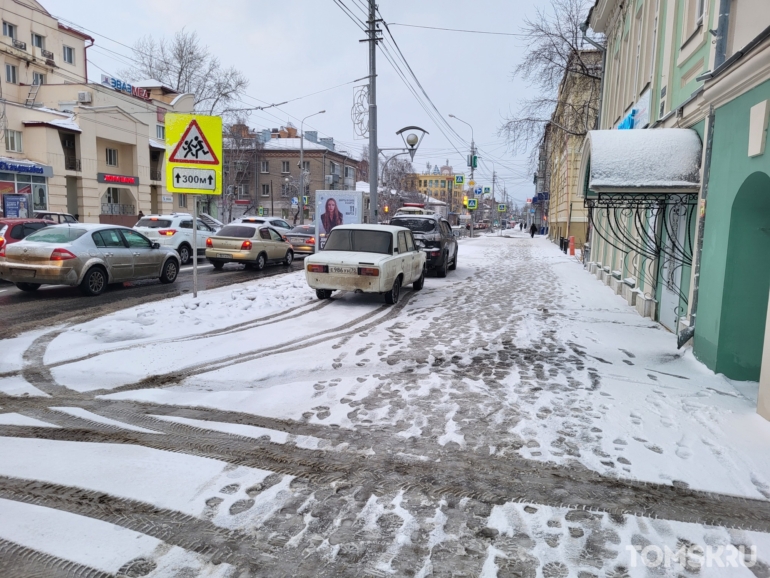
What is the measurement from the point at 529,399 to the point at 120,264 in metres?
9.88

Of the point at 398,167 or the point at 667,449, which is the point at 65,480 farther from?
the point at 398,167

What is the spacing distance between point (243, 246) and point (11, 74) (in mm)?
33055

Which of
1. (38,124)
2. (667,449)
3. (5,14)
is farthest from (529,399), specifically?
(5,14)

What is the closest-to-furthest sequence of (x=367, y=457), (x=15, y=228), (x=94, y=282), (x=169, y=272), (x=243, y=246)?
(x=367, y=457) → (x=94, y=282) → (x=15, y=228) → (x=169, y=272) → (x=243, y=246)

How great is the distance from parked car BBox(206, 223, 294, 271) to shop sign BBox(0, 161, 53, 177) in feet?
67.1

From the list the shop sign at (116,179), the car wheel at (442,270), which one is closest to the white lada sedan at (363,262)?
the car wheel at (442,270)

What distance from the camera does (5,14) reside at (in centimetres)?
3753

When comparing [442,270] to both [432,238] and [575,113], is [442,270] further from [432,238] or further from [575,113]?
[575,113]

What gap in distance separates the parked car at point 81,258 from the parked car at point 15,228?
2.52m

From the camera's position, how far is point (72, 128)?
1377 inches

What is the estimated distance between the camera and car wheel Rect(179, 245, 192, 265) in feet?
62.8

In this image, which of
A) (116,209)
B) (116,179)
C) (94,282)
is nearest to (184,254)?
(94,282)

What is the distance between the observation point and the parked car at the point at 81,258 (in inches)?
418

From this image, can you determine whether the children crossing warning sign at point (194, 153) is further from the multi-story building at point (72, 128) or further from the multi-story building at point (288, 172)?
the multi-story building at point (288, 172)
